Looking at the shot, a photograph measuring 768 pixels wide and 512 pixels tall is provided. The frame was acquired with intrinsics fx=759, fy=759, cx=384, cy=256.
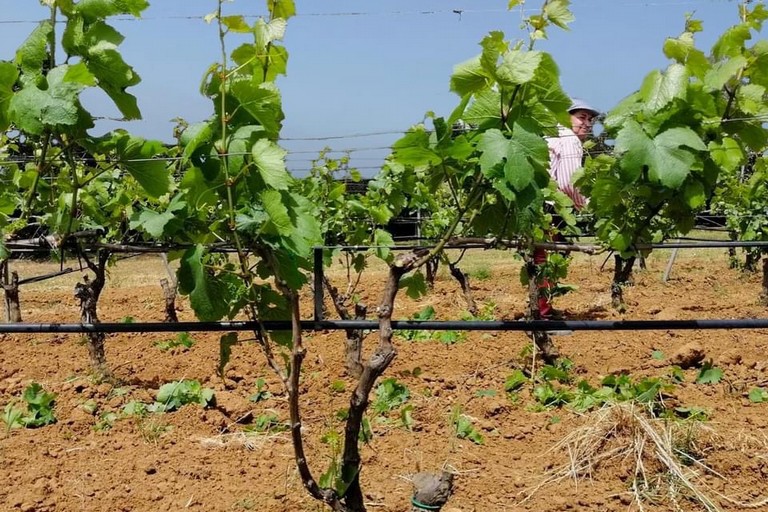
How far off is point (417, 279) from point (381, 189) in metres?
1.97

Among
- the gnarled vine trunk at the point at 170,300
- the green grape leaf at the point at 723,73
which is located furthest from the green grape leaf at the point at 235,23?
the gnarled vine trunk at the point at 170,300

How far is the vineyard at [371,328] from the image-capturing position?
6.71 feet

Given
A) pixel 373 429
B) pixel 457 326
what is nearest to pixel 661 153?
pixel 457 326

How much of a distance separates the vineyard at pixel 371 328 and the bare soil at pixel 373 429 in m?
0.02

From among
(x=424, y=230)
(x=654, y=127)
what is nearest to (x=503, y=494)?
(x=654, y=127)

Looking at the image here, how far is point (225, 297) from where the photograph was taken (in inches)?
86.9

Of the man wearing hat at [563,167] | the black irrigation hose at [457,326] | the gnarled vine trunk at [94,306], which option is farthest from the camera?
the man wearing hat at [563,167]

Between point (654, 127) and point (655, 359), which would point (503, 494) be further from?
point (655, 359)

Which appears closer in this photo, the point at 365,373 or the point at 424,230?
the point at 365,373

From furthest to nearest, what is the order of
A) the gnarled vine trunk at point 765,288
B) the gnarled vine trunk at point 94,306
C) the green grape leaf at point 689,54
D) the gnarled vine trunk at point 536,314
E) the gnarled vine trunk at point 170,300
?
the gnarled vine trunk at point 765,288 → the gnarled vine trunk at point 170,300 → the gnarled vine trunk at point 536,314 → the gnarled vine trunk at point 94,306 → the green grape leaf at point 689,54

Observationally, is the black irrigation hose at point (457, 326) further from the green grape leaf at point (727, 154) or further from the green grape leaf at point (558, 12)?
the green grape leaf at point (558, 12)

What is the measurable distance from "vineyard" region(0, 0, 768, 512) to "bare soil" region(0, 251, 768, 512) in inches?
0.7

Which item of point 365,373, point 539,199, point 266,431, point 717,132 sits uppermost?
point 717,132

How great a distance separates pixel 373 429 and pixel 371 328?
4.30 feet
